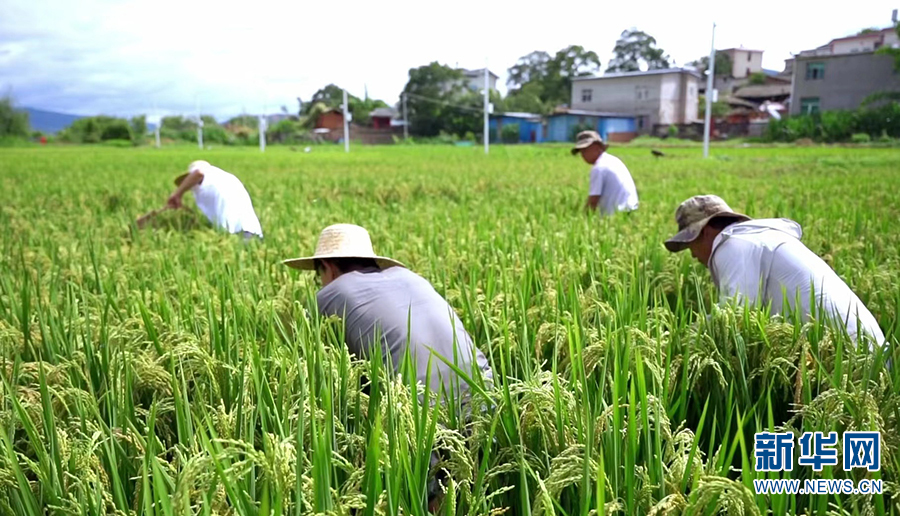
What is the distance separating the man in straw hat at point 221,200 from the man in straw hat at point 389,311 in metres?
2.36

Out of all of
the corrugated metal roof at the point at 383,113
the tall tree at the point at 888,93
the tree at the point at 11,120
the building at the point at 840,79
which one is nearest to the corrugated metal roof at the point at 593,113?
the building at the point at 840,79

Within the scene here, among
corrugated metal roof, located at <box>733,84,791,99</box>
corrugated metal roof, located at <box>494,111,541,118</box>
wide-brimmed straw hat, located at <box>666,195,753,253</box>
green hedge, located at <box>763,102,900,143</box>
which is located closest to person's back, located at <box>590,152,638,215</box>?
wide-brimmed straw hat, located at <box>666,195,753,253</box>

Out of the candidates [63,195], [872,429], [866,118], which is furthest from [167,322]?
[866,118]

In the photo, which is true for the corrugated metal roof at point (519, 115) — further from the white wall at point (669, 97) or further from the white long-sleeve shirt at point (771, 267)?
the white long-sleeve shirt at point (771, 267)

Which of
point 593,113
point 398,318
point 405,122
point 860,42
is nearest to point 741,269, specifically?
point 398,318

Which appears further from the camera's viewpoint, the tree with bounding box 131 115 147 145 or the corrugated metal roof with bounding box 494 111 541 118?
the tree with bounding box 131 115 147 145

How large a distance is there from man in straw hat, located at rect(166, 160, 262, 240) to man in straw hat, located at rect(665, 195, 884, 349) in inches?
135

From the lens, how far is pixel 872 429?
4.71ft

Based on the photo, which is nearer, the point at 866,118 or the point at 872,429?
the point at 872,429

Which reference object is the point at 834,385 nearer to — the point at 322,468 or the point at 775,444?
the point at 775,444

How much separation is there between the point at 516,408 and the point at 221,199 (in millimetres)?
4224

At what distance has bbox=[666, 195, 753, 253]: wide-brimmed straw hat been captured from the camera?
2898 mm

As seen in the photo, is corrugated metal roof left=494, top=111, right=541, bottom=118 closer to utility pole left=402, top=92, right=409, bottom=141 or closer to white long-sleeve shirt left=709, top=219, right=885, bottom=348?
utility pole left=402, top=92, right=409, bottom=141

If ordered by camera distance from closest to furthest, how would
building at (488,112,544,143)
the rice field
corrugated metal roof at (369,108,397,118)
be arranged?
the rice field → building at (488,112,544,143) → corrugated metal roof at (369,108,397,118)
